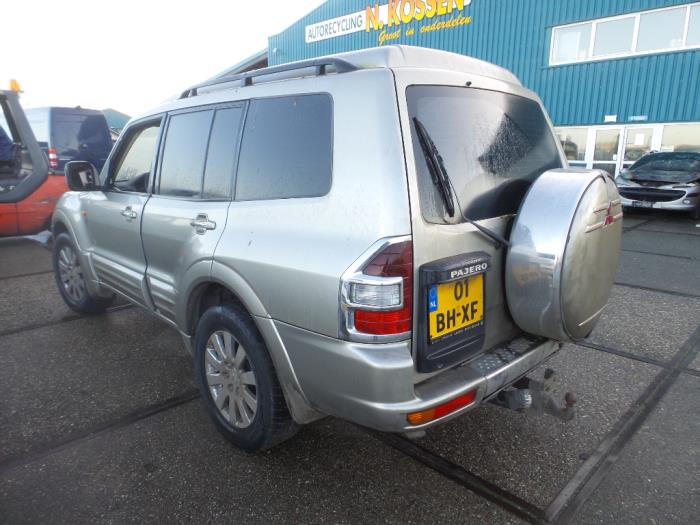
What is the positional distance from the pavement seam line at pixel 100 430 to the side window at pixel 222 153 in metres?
1.33

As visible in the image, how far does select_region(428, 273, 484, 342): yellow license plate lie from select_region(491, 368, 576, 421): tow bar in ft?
1.62

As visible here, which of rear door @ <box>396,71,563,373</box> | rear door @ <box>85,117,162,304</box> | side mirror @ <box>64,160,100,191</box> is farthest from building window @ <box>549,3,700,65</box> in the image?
side mirror @ <box>64,160,100,191</box>

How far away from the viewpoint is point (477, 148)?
215 centimetres

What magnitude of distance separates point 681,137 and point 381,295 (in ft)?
47.8

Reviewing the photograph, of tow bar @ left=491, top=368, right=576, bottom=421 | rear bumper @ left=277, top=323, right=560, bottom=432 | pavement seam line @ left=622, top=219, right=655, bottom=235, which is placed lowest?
pavement seam line @ left=622, top=219, right=655, bottom=235

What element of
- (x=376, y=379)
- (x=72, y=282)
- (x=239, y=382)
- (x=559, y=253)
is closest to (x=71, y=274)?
(x=72, y=282)

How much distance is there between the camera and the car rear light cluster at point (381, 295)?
1727 mm

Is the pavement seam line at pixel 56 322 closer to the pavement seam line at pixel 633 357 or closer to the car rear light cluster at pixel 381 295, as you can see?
the car rear light cluster at pixel 381 295

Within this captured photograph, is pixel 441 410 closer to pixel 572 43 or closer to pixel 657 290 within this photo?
pixel 657 290

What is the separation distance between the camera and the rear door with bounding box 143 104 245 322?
248cm

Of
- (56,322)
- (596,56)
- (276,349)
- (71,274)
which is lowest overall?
(56,322)

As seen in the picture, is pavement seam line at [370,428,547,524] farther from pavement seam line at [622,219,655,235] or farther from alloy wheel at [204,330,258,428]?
pavement seam line at [622,219,655,235]

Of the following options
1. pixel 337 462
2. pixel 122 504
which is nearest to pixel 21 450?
pixel 122 504

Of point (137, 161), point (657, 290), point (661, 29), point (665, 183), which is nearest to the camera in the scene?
point (137, 161)
